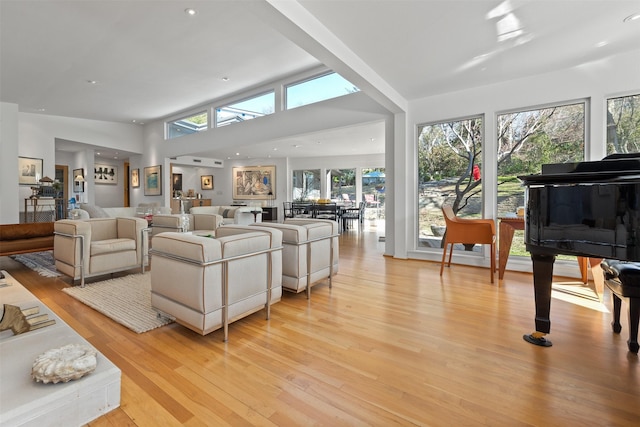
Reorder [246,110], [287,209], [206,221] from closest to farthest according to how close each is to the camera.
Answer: [206,221] < [246,110] < [287,209]

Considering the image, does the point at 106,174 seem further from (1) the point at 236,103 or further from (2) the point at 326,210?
(2) the point at 326,210

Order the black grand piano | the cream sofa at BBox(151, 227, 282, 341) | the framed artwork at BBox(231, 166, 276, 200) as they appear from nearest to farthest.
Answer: the black grand piano
the cream sofa at BBox(151, 227, 282, 341)
the framed artwork at BBox(231, 166, 276, 200)

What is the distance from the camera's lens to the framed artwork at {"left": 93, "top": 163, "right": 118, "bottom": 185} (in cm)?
1127

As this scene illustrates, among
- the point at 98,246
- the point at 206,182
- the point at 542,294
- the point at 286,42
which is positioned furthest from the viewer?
the point at 206,182

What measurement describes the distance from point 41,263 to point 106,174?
8.66m

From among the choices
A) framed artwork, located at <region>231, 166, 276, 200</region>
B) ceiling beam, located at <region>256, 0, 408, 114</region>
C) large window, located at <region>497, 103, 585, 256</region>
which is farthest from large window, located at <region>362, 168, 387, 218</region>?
ceiling beam, located at <region>256, 0, 408, 114</region>

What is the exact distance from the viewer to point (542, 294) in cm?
203

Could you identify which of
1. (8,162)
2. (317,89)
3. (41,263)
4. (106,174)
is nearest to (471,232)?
(317,89)

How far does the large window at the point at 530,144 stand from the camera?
3.74 m

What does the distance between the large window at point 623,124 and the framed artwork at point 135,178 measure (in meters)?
11.4

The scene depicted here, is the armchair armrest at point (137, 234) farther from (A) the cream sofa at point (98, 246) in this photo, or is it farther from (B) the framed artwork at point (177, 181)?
(B) the framed artwork at point (177, 181)

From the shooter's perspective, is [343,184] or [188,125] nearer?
[188,125]

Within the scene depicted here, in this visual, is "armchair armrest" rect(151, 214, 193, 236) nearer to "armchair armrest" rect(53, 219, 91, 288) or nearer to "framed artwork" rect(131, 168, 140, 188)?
"armchair armrest" rect(53, 219, 91, 288)

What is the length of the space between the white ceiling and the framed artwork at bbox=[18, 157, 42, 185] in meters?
1.77
